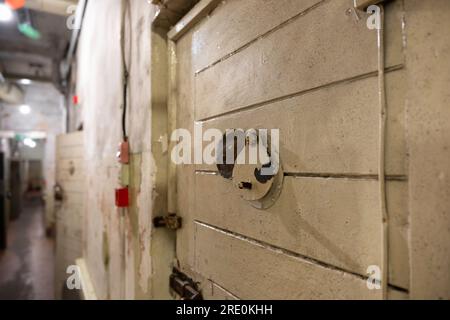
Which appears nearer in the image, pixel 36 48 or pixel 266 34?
pixel 266 34

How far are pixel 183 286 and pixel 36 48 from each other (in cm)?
666

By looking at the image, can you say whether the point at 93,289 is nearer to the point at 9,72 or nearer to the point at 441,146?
the point at 441,146

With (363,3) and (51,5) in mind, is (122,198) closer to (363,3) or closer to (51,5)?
(363,3)

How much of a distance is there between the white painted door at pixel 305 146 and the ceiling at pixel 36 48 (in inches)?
156

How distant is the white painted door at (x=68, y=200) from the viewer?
12.6 ft

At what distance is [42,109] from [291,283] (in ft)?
33.0

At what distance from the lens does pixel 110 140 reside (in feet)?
7.74

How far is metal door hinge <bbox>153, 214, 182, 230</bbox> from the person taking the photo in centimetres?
147

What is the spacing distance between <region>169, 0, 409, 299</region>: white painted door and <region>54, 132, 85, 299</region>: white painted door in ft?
10.6

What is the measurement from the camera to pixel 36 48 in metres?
5.77

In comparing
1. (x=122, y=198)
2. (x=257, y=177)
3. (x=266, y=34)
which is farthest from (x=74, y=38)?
(x=257, y=177)

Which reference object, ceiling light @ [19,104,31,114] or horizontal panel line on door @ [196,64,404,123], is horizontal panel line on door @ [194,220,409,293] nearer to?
horizontal panel line on door @ [196,64,404,123]

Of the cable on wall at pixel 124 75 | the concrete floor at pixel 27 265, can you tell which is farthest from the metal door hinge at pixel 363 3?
the concrete floor at pixel 27 265

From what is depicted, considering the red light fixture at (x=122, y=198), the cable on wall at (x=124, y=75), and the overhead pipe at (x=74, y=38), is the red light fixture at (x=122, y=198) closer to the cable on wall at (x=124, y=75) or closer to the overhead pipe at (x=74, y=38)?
the cable on wall at (x=124, y=75)
